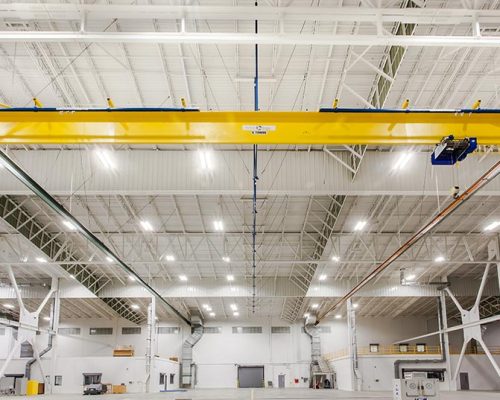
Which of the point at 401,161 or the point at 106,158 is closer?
the point at 401,161

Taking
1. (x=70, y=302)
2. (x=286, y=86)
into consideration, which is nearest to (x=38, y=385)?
(x=70, y=302)

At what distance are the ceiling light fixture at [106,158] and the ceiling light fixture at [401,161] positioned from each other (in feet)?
37.0

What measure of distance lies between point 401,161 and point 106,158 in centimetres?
1164

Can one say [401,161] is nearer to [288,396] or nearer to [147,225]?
[147,225]

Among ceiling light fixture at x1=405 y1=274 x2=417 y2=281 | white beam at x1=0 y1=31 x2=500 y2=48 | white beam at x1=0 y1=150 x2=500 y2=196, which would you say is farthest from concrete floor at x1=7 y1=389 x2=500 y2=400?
white beam at x1=0 y1=31 x2=500 y2=48

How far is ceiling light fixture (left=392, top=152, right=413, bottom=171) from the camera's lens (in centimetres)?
1951

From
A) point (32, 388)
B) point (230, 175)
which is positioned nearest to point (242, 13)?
point (230, 175)

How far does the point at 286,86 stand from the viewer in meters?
17.9

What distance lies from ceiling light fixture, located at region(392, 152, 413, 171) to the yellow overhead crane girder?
7017 mm

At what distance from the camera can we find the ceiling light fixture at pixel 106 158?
66.2 ft

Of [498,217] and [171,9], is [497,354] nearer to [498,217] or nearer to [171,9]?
[498,217]

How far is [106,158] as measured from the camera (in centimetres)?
2034

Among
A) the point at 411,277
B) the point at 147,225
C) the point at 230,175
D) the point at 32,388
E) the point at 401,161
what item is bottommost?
the point at 32,388

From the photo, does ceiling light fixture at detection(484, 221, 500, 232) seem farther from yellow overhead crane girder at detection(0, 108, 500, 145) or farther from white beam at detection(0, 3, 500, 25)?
white beam at detection(0, 3, 500, 25)
